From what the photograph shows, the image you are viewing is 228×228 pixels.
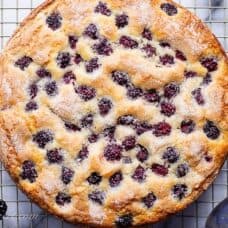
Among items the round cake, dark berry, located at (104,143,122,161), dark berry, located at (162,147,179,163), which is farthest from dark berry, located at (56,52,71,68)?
dark berry, located at (162,147,179,163)

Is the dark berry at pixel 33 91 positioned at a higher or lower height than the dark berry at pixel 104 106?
higher

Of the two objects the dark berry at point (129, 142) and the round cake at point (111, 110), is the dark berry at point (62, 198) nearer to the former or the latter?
the round cake at point (111, 110)

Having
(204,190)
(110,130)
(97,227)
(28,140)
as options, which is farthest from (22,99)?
(204,190)

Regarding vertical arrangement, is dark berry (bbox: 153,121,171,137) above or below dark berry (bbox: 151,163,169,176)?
above

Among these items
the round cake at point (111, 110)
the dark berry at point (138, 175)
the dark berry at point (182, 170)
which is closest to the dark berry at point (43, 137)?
the round cake at point (111, 110)

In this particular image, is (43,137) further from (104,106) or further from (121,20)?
(121,20)

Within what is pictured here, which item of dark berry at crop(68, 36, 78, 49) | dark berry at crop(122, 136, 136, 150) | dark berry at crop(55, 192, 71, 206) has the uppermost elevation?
dark berry at crop(68, 36, 78, 49)

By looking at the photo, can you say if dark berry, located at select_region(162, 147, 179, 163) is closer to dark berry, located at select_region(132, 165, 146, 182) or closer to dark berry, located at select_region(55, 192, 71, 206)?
dark berry, located at select_region(132, 165, 146, 182)
